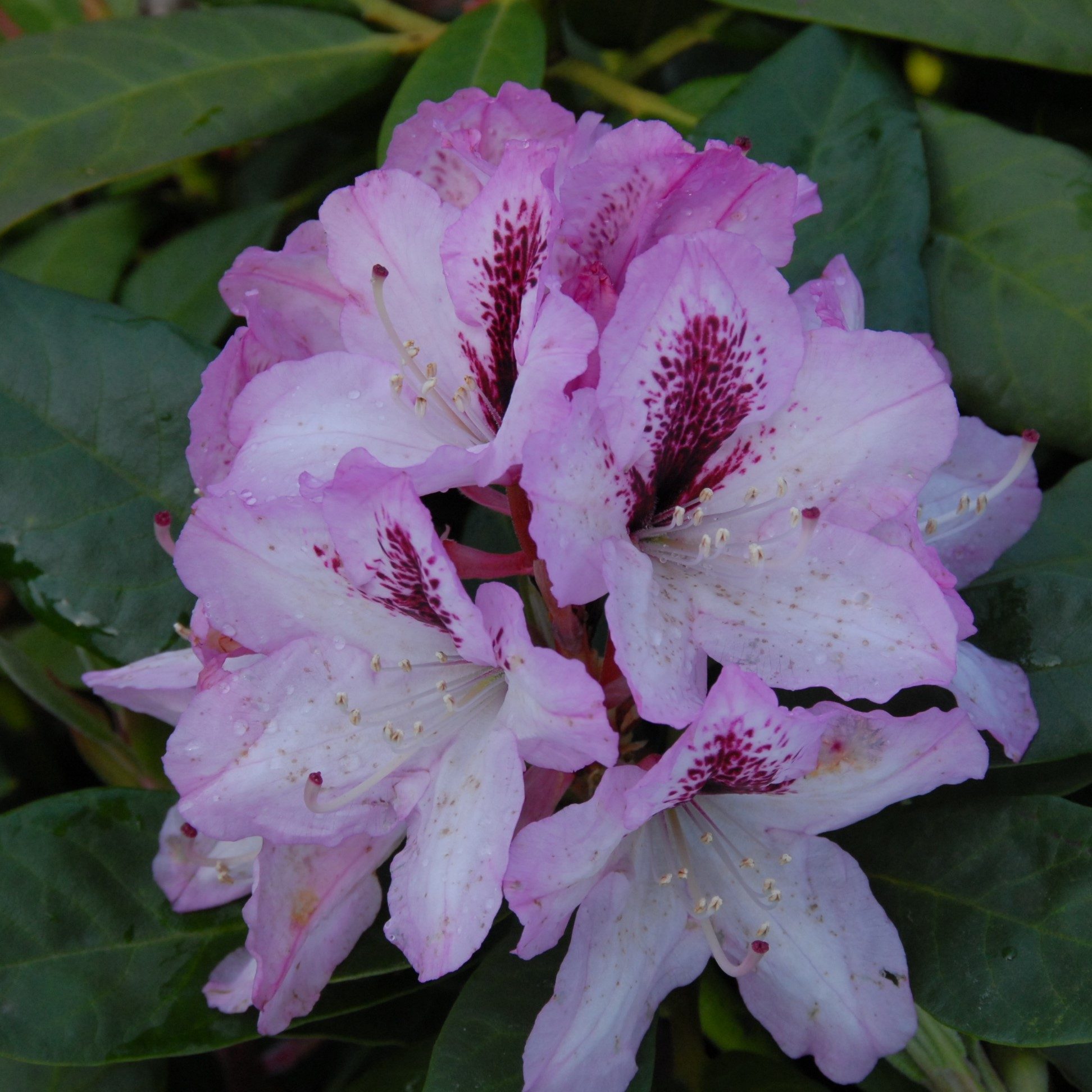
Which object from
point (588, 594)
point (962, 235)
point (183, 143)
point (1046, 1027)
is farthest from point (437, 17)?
point (1046, 1027)

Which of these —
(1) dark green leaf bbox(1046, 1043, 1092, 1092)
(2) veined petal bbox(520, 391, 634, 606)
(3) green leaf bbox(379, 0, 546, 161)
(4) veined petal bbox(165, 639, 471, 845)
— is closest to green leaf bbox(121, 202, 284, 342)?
(3) green leaf bbox(379, 0, 546, 161)

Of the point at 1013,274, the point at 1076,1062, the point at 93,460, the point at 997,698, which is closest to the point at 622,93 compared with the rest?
the point at 1013,274

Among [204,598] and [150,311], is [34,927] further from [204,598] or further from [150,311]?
[150,311]

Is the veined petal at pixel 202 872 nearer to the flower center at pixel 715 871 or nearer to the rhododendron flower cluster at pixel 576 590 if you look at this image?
the rhododendron flower cluster at pixel 576 590

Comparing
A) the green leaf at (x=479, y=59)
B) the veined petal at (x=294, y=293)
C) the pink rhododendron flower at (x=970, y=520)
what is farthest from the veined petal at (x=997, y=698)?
the green leaf at (x=479, y=59)

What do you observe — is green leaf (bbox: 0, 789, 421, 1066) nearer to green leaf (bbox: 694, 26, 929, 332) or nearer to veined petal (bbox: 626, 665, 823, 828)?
veined petal (bbox: 626, 665, 823, 828)

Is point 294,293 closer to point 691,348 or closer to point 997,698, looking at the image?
point 691,348
